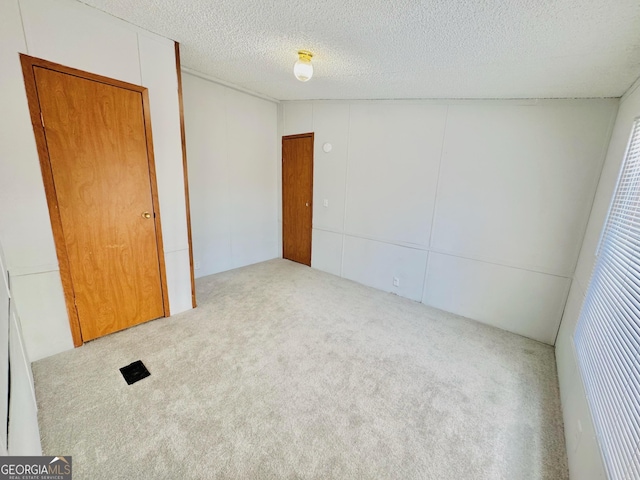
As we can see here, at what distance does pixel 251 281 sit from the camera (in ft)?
12.2

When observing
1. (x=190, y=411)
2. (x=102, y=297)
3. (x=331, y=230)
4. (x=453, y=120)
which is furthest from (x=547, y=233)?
(x=102, y=297)

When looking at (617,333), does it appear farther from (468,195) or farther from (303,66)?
(303,66)

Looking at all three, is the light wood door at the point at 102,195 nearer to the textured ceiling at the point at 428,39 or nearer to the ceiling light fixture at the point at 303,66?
the textured ceiling at the point at 428,39

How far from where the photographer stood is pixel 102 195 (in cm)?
215

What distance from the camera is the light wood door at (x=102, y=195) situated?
1920 millimetres

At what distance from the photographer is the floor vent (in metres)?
1.91

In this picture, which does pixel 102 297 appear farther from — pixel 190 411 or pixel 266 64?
pixel 266 64

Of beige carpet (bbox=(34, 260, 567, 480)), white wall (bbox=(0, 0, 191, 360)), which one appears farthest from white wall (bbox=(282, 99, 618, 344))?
white wall (bbox=(0, 0, 191, 360))

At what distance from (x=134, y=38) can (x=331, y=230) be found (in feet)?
9.76

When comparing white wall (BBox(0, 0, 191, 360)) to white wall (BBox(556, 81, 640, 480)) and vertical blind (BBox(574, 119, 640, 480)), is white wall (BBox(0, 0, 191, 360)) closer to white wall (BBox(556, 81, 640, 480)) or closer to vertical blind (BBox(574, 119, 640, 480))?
vertical blind (BBox(574, 119, 640, 480))

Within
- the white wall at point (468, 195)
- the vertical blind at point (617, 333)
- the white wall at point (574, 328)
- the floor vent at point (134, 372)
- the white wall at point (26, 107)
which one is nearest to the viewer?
the vertical blind at point (617, 333)

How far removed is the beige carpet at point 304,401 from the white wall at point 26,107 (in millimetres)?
477

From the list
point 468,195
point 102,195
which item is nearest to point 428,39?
point 468,195

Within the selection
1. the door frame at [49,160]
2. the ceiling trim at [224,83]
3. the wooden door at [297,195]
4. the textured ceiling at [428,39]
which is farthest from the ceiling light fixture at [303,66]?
the wooden door at [297,195]
